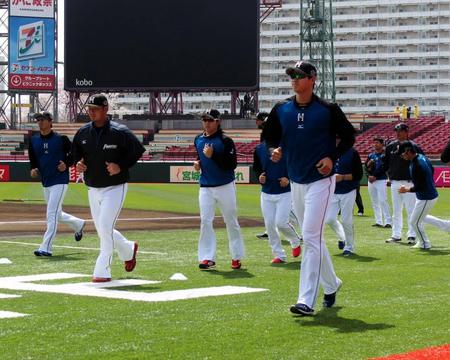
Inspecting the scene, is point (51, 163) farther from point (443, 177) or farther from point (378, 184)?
point (443, 177)

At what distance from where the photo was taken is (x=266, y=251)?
14.9 m

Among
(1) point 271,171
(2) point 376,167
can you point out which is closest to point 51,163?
(1) point 271,171

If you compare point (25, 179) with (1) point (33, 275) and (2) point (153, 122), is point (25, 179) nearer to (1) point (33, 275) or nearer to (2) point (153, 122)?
(2) point (153, 122)

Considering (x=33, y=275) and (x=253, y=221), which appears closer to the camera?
(x=33, y=275)

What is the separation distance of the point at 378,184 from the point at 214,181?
9.76 m

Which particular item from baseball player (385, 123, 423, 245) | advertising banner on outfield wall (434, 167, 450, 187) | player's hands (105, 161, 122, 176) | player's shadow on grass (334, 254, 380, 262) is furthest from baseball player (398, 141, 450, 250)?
advertising banner on outfield wall (434, 167, 450, 187)

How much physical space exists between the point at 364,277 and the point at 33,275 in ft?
12.8

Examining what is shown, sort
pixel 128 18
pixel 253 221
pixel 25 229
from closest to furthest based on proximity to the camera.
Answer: pixel 25 229 < pixel 253 221 < pixel 128 18

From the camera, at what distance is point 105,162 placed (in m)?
10.5

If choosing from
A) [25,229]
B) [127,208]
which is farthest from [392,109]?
[25,229]

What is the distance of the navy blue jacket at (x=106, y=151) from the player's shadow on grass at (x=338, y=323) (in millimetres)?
3336

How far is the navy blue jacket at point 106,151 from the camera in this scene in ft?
34.5

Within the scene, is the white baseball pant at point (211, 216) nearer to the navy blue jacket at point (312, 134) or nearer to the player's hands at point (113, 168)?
the player's hands at point (113, 168)

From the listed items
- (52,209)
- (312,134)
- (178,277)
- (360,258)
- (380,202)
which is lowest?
(360,258)
